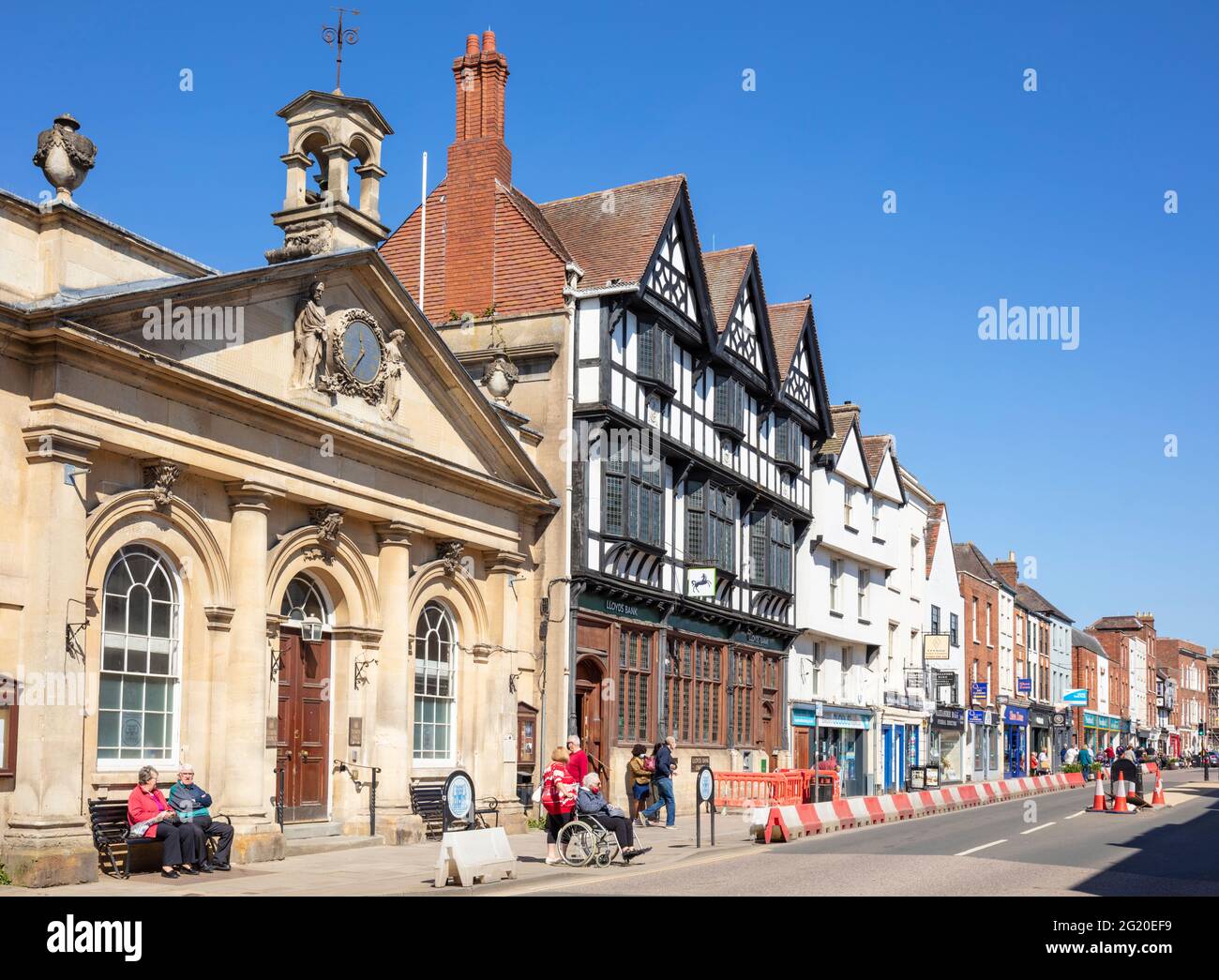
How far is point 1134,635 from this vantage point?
107938mm

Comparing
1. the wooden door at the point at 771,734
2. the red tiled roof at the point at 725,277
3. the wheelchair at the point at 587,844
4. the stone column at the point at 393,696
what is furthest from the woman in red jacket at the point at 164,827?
the wooden door at the point at 771,734

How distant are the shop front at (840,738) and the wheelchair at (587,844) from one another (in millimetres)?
22623

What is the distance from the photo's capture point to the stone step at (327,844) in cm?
1983

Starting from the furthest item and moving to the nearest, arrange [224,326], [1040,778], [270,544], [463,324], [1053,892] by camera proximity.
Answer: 1. [1040,778]
2. [463,324]
3. [270,544]
4. [224,326]
5. [1053,892]

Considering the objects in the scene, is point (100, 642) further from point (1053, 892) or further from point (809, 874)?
point (1053, 892)

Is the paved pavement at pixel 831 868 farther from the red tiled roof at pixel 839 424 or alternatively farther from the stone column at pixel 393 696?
the red tiled roof at pixel 839 424

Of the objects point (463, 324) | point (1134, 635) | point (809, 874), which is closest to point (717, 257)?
point (463, 324)

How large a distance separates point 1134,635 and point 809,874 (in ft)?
324

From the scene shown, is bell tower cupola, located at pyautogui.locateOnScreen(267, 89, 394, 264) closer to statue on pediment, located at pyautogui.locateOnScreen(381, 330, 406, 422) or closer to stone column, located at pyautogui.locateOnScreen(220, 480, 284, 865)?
statue on pediment, located at pyautogui.locateOnScreen(381, 330, 406, 422)

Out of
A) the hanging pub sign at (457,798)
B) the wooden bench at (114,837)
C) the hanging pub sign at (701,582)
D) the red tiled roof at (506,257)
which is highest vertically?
the red tiled roof at (506,257)

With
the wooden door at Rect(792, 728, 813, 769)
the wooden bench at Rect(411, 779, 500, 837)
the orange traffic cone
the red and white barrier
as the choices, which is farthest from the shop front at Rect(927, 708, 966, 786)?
the wooden bench at Rect(411, 779, 500, 837)

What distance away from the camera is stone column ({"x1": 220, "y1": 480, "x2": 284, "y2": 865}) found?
61.0 feet

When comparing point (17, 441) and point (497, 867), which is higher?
point (17, 441)

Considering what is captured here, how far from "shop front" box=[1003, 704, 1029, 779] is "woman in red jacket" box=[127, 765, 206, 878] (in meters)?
54.4
